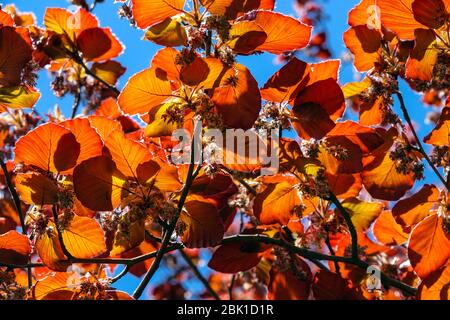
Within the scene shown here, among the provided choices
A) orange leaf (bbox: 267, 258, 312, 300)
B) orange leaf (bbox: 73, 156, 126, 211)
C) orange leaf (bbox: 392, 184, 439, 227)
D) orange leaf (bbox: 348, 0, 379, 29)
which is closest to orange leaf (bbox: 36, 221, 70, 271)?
orange leaf (bbox: 73, 156, 126, 211)

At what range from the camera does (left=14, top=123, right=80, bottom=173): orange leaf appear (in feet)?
5.75

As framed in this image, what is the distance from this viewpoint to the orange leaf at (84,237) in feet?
6.33

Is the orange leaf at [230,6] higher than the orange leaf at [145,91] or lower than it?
higher

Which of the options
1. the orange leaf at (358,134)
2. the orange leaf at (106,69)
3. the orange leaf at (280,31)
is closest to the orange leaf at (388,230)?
the orange leaf at (358,134)

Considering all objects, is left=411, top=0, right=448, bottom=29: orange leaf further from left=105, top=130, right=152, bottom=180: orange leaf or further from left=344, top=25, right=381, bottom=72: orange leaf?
left=105, top=130, right=152, bottom=180: orange leaf

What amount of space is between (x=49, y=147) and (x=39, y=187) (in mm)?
124

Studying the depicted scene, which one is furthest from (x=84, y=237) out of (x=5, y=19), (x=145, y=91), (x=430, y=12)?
(x=430, y=12)

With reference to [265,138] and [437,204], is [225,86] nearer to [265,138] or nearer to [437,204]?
[265,138]

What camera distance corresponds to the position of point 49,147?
69.5 inches

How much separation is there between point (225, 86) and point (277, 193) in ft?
1.49

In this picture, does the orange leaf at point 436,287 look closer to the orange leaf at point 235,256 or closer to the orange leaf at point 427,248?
the orange leaf at point 427,248

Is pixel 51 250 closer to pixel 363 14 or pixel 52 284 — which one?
pixel 52 284

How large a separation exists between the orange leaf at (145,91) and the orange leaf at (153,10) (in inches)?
5.5

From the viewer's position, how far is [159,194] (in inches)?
72.6
